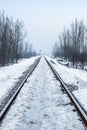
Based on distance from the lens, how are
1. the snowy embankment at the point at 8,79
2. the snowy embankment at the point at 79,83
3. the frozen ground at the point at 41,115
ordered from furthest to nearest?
the snowy embankment at the point at 8,79, the snowy embankment at the point at 79,83, the frozen ground at the point at 41,115

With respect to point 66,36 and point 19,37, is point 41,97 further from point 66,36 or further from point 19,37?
point 66,36

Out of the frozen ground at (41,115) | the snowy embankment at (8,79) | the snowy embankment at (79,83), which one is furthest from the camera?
the snowy embankment at (8,79)

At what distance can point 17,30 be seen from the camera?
6612cm

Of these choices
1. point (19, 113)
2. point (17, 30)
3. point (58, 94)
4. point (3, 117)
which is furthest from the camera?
point (17, 30)

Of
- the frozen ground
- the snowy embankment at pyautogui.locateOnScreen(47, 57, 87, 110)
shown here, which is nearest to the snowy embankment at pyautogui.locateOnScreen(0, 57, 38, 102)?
the frozen ground

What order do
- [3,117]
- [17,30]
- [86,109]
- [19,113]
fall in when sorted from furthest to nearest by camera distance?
[17,30] < [86,109] < [19,113] < [3,117]

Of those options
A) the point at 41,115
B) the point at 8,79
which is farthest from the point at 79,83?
the point at 41,115

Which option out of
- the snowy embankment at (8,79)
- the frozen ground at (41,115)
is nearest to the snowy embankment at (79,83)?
the frozen ground at (41,115)

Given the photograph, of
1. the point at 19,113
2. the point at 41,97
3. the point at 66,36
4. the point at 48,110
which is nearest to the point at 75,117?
the point at 48,110

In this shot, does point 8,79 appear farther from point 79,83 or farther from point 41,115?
point 41,115

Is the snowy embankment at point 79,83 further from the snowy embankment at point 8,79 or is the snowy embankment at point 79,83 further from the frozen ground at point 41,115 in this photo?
the snowy embankment at point 8,79

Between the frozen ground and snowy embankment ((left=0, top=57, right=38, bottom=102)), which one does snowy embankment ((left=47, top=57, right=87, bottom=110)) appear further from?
snowy embankment ((left=0, top=57, right=38, bottom=102))

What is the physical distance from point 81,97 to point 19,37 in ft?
184

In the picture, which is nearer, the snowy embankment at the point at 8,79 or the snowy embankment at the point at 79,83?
the snowy embankment at the point at 79,83
